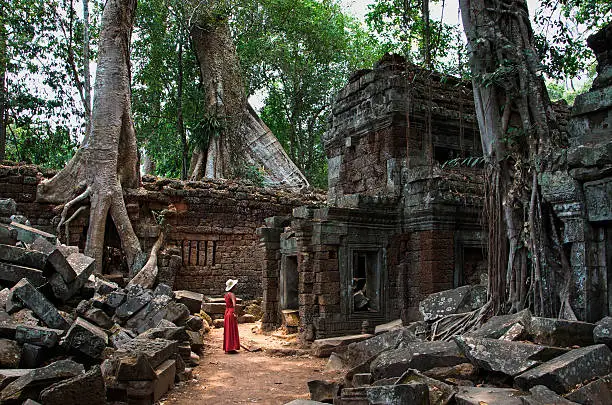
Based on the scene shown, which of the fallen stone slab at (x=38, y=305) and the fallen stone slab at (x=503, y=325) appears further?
the fallen stone slab at (x=38, y=305)

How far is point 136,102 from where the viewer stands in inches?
842

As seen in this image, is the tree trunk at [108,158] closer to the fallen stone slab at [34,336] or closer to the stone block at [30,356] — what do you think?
the fallen stone slab at [34,336]

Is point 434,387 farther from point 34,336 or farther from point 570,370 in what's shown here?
point 34,336

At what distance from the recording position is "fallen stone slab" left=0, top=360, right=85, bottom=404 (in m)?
4.35

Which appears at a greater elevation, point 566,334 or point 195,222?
point 195,222

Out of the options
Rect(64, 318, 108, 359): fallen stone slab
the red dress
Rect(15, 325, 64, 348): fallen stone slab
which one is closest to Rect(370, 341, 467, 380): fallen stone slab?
Rect(64, 318, 108, 359): fallen stone slab

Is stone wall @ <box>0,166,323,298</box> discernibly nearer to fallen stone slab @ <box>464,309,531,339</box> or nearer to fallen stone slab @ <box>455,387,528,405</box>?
fallen stone slab @ <box>464,309,531,339</box>

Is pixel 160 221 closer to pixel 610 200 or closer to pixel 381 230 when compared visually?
pixel 381 230

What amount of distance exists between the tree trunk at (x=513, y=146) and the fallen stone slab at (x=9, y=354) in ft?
16.7

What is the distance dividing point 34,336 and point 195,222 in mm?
8202

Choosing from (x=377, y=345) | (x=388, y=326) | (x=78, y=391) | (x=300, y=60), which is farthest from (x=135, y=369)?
(x=300, y=60)

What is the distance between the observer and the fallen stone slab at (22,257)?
6773 mm

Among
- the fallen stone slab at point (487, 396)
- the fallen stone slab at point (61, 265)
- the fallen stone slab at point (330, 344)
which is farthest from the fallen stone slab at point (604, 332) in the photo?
the fallen stone slab at point (61, 265)

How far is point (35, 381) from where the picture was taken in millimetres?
4504
